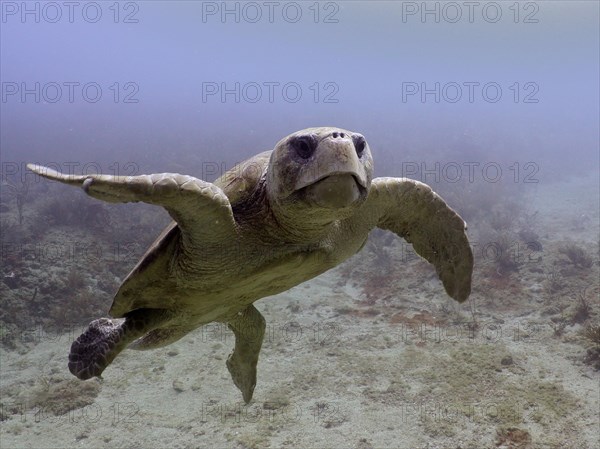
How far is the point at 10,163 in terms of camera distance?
2123 cm

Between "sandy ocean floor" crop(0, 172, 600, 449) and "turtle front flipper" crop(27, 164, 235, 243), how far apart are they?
10.3ft

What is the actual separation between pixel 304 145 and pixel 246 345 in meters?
2.97

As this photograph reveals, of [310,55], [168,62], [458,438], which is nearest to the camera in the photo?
[458,438]

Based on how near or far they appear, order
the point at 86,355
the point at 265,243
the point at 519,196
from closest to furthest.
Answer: the point at 265,243 < the point at 86,355 < the point at 519,196

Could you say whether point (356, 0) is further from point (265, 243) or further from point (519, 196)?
point (265, 243)

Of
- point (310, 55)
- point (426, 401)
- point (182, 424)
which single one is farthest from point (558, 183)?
point (310, 55)

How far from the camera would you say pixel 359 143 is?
2459 millimetres

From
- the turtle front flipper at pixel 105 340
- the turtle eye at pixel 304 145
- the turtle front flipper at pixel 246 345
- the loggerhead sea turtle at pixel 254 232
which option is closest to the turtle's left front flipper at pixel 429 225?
the loggerhead sea turtle at pixel 254 232

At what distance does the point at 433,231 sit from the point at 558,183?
71.1 feet

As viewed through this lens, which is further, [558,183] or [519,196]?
[558,183]

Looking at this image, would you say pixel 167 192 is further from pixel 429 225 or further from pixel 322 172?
pixel 429 225

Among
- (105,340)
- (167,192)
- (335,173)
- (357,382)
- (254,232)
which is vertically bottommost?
(357,382)

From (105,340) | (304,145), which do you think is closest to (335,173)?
(304,145)

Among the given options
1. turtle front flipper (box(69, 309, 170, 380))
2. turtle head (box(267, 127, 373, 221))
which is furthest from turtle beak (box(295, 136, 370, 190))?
turtle front flipper (box(69, 309, 170, 380))
